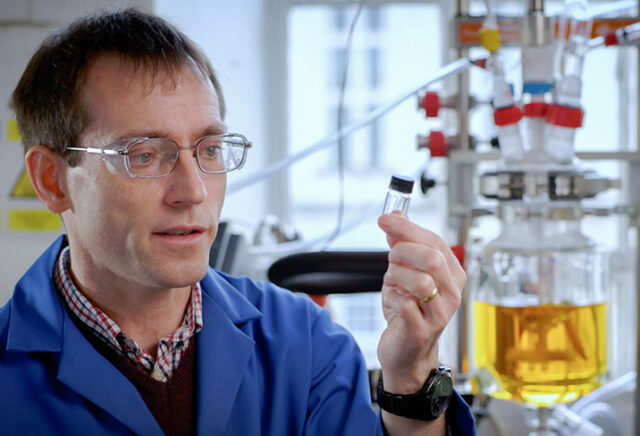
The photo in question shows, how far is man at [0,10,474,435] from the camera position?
2.92 ft

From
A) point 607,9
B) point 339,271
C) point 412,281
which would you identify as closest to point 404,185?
point 412,281

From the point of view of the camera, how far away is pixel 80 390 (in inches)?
35.2

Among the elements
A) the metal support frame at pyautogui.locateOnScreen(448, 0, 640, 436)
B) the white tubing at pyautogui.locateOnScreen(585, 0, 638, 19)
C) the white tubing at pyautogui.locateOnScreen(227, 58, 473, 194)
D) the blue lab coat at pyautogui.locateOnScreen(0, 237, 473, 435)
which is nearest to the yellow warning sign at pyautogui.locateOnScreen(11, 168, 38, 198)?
the white tubing at pyautogui.locateOnScreen(227, 58, 473, 194)

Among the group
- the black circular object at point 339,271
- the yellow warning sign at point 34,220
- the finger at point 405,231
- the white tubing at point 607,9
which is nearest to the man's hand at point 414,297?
the finger at point 405,231

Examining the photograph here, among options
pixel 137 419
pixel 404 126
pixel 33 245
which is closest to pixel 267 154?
pixel 404 126

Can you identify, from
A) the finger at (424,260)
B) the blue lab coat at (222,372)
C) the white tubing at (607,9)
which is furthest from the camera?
the white tubing at (607,9)

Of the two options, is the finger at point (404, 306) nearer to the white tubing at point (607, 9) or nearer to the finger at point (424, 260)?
the finger at point (424, 260)

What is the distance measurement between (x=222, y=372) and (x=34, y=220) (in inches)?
34.2

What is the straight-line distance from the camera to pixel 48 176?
1.00 metres

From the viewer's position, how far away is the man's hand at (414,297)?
80cm

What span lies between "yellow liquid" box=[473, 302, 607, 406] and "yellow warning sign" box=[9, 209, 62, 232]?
1.02 meters

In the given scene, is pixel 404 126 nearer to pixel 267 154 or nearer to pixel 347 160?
pixel 347 160

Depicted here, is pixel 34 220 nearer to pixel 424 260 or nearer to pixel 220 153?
pixel 220 153

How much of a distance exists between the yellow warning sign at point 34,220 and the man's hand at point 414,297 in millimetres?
1034
